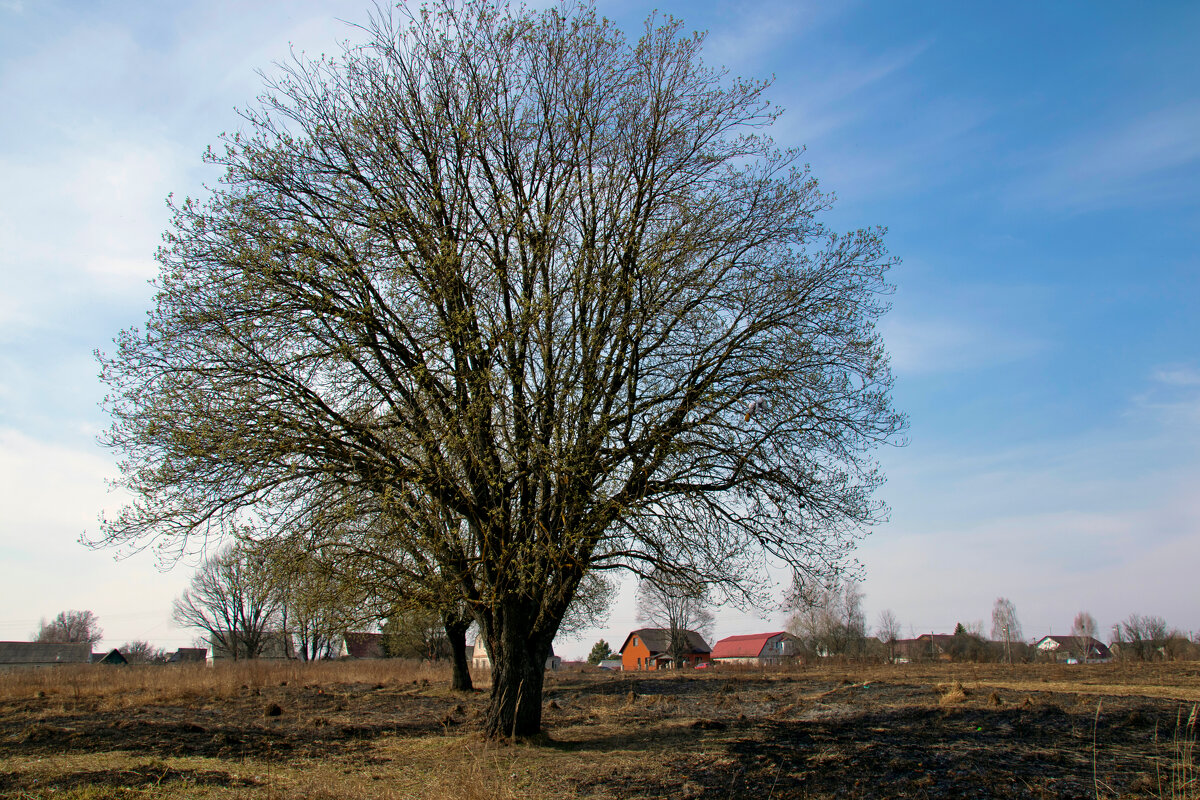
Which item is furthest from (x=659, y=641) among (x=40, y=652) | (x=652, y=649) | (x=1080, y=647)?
(x=40, y=652)

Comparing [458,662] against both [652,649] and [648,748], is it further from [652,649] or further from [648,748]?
[652,649]

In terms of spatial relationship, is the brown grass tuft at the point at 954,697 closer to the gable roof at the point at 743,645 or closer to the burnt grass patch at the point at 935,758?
the burnt grass patch at the point at 935,758

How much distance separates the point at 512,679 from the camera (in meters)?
10.2

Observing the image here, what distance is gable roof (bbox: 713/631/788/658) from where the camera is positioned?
77375mm

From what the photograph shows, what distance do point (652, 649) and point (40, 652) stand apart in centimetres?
5900

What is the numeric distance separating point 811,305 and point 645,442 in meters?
3.57

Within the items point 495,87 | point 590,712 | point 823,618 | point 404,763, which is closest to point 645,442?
point 404,763

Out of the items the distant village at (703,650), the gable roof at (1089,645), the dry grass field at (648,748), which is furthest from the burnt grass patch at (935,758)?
the gable roof at (1089,645)

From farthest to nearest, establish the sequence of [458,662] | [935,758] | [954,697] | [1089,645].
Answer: [1089,645] → [458,662] → [954,697] → [935,758]

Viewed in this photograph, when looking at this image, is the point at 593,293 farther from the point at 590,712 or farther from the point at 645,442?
the point at 590,712

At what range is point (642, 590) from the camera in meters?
11.4

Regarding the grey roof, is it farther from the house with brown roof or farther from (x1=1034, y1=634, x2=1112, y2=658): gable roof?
(x1=1034, y1=634, x2=1112, y2=658): gable roof

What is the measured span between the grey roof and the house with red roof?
2440 inches

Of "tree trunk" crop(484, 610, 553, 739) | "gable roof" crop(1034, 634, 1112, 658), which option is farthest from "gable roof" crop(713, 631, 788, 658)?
"tree trunk" crop(484, 610, 553, 739)
